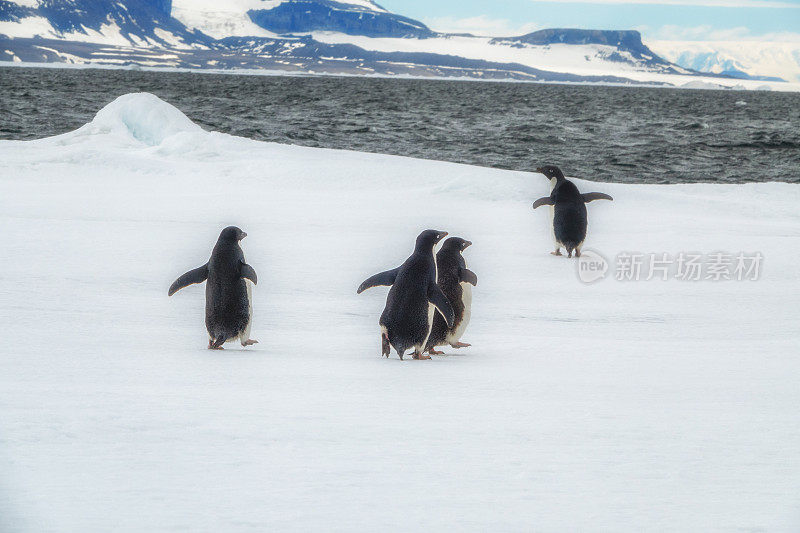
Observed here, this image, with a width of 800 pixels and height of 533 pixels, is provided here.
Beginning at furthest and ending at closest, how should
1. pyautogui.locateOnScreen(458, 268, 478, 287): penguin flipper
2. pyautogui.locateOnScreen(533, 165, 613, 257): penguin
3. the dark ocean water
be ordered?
the dark ocean water, pyautogui.locateOnScreen(533, 165, 613, 257): penguin, pyautogui.locateOnScreen(458, 268, 478, 287): penguin flipper

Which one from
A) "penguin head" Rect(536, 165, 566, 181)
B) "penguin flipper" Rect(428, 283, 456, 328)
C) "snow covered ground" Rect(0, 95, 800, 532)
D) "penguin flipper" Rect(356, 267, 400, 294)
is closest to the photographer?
"snow covered ground" Rect(0, 95, 800, 532)

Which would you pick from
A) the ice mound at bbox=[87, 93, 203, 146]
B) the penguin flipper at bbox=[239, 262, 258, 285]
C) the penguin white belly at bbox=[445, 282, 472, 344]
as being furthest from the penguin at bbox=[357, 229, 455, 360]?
the ice mound at bbox=[87, 93, 203, 146]

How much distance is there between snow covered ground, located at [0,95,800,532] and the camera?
2.02 metres

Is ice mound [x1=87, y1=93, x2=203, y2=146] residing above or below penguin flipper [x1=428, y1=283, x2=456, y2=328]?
below

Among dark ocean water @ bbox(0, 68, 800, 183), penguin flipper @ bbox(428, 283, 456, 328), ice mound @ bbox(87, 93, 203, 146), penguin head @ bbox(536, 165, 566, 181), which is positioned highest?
penguin head @ bbox(536, 165, 566, 181)

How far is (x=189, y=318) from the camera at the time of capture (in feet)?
15.2

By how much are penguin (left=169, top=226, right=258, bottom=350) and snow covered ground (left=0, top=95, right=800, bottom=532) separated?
0.44 ft

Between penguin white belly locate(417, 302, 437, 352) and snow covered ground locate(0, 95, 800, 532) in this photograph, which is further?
penguin white belly locate(417, 302, 437, 352)

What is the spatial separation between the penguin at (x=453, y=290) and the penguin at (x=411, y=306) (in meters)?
0.26

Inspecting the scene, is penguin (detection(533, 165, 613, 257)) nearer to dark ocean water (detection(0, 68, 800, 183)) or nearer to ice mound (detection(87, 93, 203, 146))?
ice mound (detection(87, 93, 203, 146))

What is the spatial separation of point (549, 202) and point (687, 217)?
8.16 ft

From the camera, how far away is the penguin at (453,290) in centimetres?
422

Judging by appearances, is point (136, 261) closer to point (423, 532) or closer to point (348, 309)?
point (348, 309)

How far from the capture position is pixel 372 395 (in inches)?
117
